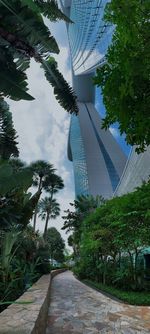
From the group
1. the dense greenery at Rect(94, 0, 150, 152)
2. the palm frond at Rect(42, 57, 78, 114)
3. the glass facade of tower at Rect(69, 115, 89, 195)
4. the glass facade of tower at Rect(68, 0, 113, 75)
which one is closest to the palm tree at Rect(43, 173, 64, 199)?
the palm frond at Rect(42, 57, 78, 114)

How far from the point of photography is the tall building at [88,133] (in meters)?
65.9

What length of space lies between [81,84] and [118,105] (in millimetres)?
77179

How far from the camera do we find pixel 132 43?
260 centimetres

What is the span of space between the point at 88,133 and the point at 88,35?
22.3 meters

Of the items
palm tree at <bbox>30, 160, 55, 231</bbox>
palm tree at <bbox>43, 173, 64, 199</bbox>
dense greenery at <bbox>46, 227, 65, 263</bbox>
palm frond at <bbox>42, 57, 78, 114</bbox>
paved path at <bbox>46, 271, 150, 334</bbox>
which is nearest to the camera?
paved path at <bbox>46, 271, 150, 334</bbox>

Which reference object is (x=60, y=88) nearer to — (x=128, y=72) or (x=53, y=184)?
(x=128, y=72)

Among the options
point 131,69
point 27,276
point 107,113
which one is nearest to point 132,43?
point 131,69

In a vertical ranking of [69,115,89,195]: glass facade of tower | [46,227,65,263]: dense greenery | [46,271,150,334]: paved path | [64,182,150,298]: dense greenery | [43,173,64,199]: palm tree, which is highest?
[69,115,89,195]: glass facade of tower

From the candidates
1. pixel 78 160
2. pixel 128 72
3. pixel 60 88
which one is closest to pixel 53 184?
pixel 60 88

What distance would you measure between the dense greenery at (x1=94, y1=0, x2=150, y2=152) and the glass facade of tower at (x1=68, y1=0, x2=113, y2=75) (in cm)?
5349

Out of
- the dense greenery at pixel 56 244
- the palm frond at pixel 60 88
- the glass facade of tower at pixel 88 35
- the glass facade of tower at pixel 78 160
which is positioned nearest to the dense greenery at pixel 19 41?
the palm frond at pixel 60 88

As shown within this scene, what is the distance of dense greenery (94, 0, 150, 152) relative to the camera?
2.56 m

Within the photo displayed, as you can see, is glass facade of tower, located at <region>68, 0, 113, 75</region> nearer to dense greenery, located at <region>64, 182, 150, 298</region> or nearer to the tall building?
the tall building

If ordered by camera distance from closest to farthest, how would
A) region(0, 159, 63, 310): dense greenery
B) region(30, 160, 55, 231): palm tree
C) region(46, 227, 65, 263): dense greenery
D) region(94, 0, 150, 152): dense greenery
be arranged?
region(94, 0, 150, 152): dense greenery < region(0, 159, 63, 310): dense greenery < region(30, 160, 55, 231): palm tree < region(46, 227, 65, 263): dense greenery
